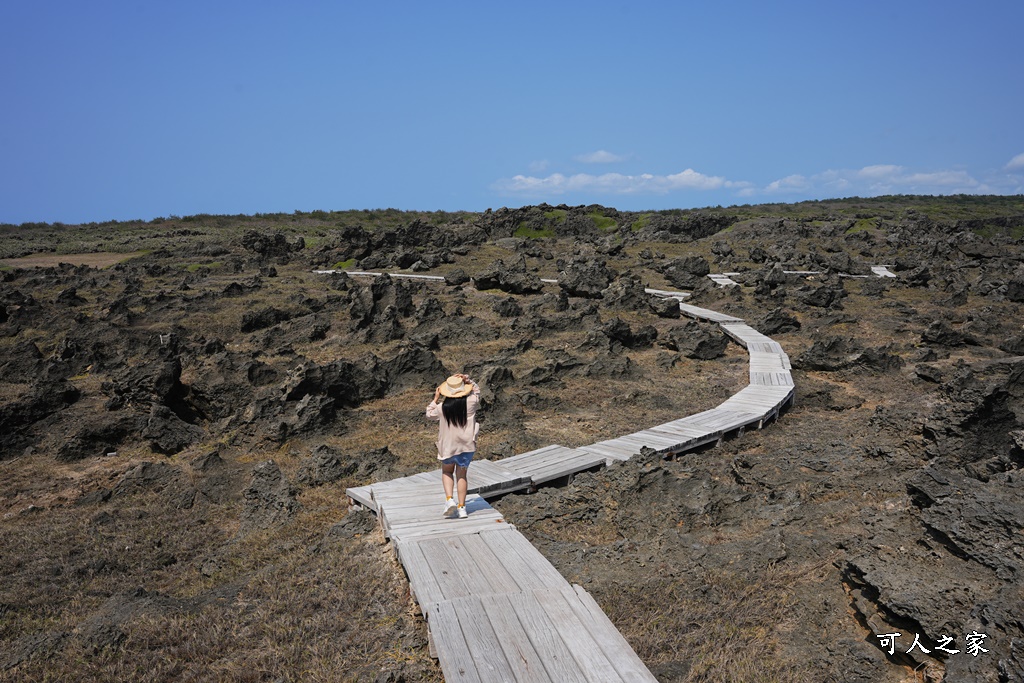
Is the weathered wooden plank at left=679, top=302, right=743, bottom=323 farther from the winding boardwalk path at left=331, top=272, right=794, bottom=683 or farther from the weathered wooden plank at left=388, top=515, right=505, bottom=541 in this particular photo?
the weathered wooden plank at left=388, top=515, right=505, bottom=541

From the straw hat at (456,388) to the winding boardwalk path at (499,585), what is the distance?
1.69 meters

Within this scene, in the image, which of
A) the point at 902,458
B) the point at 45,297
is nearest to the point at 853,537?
the point at 902,458

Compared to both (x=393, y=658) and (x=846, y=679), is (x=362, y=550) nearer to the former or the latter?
(x=393, y=658)

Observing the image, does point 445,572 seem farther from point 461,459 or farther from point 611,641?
point 611,641

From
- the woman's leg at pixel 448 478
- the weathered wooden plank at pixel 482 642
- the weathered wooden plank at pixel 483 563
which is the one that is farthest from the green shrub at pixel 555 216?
the weathered wooden plank at pixel 482 642

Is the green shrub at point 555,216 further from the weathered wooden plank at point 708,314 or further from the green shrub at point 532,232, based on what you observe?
the weathered wooden plank at point 708,314

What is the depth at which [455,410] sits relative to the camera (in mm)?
8641

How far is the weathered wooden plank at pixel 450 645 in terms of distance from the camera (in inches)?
218

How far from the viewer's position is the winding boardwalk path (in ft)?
18.5

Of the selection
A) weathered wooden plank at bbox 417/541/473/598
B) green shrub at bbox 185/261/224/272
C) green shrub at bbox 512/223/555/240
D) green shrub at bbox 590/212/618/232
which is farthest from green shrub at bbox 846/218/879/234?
weathered wooden plank at bbox 417/541/473/598

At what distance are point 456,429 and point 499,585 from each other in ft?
7.43

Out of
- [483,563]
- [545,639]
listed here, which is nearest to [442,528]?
[483,563]

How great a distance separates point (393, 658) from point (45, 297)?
34.0 meters

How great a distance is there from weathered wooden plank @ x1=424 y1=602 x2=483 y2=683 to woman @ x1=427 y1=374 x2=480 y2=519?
2.44 metres
